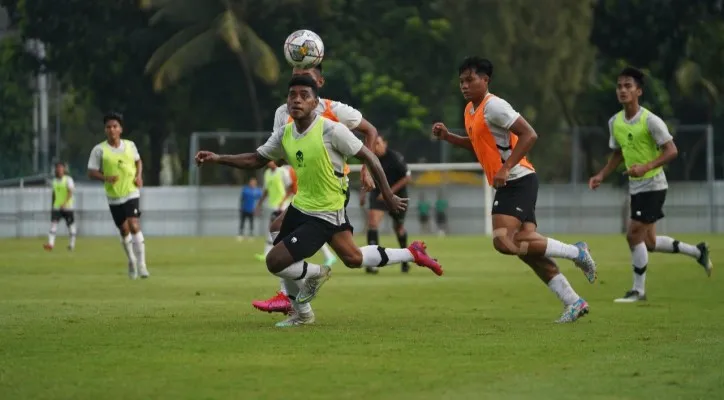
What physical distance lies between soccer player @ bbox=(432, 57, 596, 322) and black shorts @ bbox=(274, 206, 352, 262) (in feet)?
4.61

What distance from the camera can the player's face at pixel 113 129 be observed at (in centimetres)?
2138

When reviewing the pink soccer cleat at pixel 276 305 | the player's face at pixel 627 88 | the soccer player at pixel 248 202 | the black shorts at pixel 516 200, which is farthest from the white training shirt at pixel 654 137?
the soccer player at pixel 248 202

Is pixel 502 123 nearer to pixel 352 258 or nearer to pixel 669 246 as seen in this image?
pixel 352 258

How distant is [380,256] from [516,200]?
127 centimetres

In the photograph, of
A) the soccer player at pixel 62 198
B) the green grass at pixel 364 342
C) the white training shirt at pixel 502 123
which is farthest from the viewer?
the soccer player at pixel 62 198

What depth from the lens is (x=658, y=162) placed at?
619 inches

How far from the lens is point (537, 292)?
18375 millimetres

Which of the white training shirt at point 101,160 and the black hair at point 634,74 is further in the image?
the white training shirt at point 101,160

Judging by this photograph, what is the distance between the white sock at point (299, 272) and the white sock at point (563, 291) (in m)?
2.13

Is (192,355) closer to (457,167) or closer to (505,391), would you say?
(505,391)

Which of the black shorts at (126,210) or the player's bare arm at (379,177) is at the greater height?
the player's bare arm at (379,177)

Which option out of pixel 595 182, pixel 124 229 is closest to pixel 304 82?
pixel 595 182

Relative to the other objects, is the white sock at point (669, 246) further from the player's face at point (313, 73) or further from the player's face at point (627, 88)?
the player's face at point (313, 73)

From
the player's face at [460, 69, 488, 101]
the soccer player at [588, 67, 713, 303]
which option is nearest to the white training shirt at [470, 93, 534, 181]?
the player's face at [460, 69, 488, 101]
